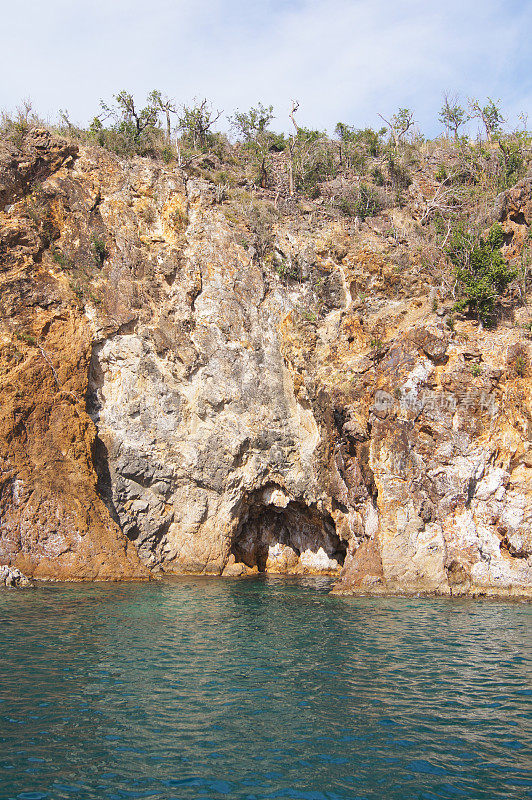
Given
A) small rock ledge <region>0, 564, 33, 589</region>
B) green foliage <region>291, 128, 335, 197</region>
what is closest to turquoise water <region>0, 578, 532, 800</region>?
small rock ledge <region>0, 564, 33, 589</region>

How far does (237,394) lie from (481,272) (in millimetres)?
12477

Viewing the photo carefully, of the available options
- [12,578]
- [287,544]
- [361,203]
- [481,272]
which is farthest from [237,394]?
[361,203]

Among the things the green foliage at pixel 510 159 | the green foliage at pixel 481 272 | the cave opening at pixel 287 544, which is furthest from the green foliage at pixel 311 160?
the cave opening at pixel 287 544

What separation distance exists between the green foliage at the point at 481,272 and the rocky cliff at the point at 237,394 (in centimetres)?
112

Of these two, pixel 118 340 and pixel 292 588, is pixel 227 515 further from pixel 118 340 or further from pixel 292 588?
pixel 118 340

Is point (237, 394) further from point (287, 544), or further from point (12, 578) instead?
point (12, 578)

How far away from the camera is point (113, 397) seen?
24297 millimetres

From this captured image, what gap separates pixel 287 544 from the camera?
28.4 m

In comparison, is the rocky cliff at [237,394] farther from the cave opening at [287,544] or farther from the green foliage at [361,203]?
the green foliage at [361,203]

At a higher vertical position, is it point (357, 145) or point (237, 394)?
point (357, 145)

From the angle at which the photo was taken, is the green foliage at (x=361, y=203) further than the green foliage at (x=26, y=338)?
Yes

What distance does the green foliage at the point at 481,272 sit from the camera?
80.1ft

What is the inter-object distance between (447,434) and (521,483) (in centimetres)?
326

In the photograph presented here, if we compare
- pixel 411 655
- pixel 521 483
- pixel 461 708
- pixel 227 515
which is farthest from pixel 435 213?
pixel 461 708
